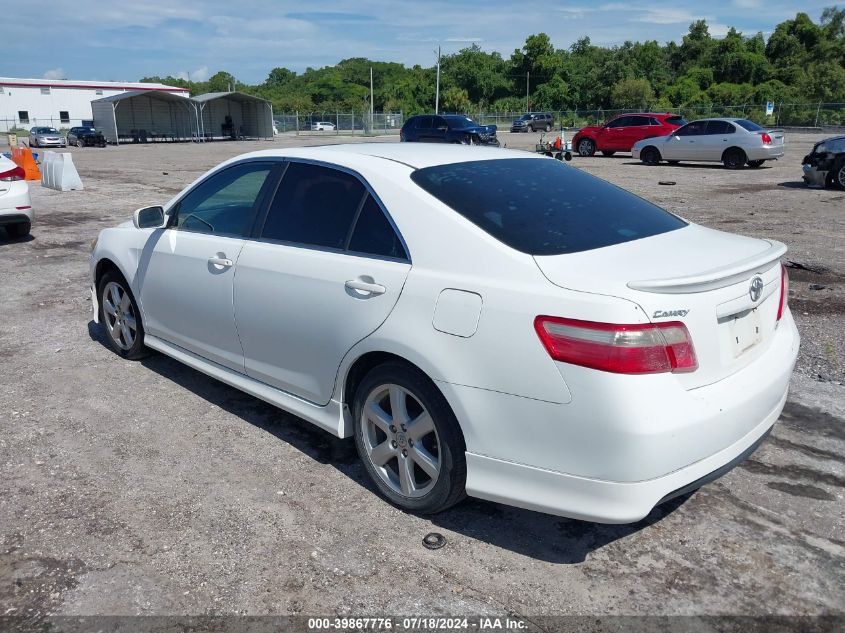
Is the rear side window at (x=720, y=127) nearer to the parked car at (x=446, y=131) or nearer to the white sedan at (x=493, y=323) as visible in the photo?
the parked car at (x=446, y=131)

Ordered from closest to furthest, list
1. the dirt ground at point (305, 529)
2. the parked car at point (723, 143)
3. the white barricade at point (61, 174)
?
the dirt ground at point (305, 529), the white barricade at point (61, 174), the parked car at point (723, 143)

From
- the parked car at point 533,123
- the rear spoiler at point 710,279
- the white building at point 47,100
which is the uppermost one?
the white building at point 47,100

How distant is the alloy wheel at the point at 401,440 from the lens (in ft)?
10.4

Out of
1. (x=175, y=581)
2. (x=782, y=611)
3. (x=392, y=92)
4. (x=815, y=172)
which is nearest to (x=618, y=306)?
(x=782, y=611)

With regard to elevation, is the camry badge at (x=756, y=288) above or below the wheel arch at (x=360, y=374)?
above

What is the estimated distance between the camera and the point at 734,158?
73.4 ft

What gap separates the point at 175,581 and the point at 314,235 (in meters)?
1.76

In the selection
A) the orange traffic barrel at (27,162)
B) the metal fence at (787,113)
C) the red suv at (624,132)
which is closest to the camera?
the orange traffic barrel at (27,162)

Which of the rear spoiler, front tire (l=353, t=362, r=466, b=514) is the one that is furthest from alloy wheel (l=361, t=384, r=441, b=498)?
the rear spoiler

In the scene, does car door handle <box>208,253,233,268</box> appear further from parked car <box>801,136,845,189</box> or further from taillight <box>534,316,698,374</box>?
parked car <box>801,136,845,189</box>

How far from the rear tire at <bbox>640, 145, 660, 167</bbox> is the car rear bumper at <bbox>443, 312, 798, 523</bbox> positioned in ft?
75.0

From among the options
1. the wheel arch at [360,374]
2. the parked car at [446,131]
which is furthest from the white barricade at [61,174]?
the wheel arch at [360,374]

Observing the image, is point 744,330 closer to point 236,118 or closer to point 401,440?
point 401,440

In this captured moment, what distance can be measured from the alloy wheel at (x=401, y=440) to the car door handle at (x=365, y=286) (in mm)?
428
